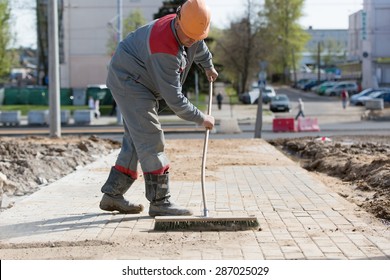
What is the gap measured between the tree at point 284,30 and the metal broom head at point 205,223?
66.5m

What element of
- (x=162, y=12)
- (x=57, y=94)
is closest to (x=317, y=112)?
(x=162, y=12)

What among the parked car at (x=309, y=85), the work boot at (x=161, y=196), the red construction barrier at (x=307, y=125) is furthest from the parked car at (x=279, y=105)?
the work boot at (x=161, y=196)

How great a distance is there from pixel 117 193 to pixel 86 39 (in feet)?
224

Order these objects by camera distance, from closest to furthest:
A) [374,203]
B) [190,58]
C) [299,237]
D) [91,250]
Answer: [91,250] < [299,237] < [190,58] < [374,203]

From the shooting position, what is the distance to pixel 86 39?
74625 millimetres

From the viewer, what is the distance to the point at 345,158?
15.1 metres

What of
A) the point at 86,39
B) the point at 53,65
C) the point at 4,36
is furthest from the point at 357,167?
the point at 86,39

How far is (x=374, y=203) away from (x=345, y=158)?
6.38 meters

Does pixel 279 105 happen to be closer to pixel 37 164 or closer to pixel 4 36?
pixel 4 36

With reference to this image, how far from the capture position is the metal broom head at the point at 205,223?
7129 millimetres

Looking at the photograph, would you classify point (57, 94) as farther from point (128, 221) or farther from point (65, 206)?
point (128, 221)

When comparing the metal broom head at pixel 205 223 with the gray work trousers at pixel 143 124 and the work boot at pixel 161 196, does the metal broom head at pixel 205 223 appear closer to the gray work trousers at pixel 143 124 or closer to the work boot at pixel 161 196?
the work boot at pixel 161 196

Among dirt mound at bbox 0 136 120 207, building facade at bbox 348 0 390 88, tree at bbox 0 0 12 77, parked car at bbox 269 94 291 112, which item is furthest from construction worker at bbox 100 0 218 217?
tree at bbox 0 0 12 77

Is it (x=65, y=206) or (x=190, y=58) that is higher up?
(x=190, y=58)
